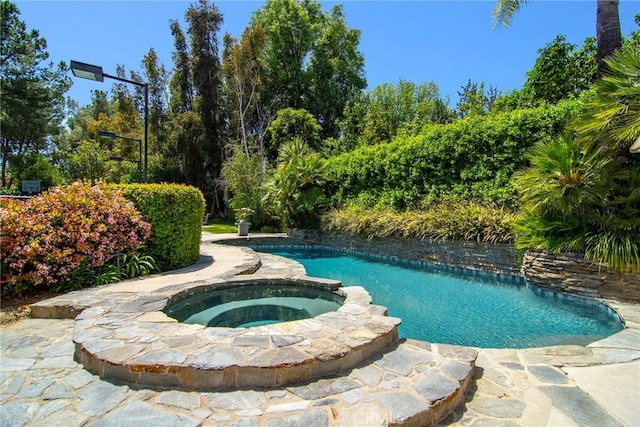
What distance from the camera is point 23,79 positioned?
18.3m

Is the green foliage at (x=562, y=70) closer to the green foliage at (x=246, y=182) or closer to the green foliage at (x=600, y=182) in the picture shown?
the green foliage at (x=600, y=182)

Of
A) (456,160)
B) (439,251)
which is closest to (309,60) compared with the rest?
(456,160)

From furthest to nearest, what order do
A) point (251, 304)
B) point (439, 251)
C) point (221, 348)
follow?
point (439, 251) < point (251, 304) < point (221, 348)

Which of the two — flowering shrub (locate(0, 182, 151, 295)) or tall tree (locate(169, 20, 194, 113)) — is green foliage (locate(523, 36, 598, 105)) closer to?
flowering shrub (locate(0, 182, 151, 295))

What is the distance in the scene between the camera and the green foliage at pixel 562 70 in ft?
33.6

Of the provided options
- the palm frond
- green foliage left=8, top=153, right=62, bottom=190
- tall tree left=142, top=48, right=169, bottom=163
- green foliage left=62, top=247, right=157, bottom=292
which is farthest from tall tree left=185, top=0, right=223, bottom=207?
the palm frond

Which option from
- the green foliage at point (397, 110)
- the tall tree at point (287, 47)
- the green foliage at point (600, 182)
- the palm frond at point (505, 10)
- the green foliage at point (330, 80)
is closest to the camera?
the green foliage at point (600, 182)

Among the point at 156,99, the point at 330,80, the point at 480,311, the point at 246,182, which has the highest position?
the point at 330,80

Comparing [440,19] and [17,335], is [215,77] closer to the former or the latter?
[440,19]

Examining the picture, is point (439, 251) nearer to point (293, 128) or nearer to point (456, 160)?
point (456, 160)

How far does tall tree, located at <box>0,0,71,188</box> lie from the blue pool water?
2113cm

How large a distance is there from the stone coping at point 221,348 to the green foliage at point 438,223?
5314 millimetres

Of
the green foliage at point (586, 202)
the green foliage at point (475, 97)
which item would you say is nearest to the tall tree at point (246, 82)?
the green foliage at point (475, 97)

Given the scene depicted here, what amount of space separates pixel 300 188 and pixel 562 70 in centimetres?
969
